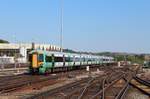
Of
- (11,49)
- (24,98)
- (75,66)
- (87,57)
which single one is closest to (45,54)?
(75,66)

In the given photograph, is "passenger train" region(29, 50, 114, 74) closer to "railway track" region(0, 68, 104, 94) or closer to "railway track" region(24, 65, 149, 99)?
"railway track" region(0, 68, 104, 94)

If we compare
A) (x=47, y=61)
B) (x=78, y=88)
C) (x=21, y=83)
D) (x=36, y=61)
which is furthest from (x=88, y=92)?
(x=47, y=61)

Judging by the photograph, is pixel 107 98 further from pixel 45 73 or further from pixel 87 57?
pixel 87 57

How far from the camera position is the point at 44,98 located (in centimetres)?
2186

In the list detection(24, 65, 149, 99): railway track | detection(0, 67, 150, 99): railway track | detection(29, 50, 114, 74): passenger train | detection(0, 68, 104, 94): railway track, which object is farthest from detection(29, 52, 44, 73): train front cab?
detection(24, 65, 149, 99): railway track

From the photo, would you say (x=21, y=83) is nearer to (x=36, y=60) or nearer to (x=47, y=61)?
(x=36, y=60)

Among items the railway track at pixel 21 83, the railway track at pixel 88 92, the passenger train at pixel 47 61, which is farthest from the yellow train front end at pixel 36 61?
the railway track at pixel 88 92

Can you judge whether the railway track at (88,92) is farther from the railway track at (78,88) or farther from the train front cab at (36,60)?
the train front cab at (36,60)

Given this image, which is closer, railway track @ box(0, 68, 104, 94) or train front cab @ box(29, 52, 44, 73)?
railway track @ box(0, 68, 104, 94)

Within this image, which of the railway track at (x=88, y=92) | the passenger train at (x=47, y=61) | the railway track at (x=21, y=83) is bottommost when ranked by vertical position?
the railway track at (x=88, y=92)

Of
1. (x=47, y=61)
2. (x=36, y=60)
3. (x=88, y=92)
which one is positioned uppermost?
(x=36, y=60)

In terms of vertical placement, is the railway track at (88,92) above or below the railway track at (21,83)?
below

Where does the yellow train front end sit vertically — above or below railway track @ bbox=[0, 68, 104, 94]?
above

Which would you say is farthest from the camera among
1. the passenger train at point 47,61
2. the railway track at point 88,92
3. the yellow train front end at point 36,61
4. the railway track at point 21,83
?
the passenger train at point 47,61
